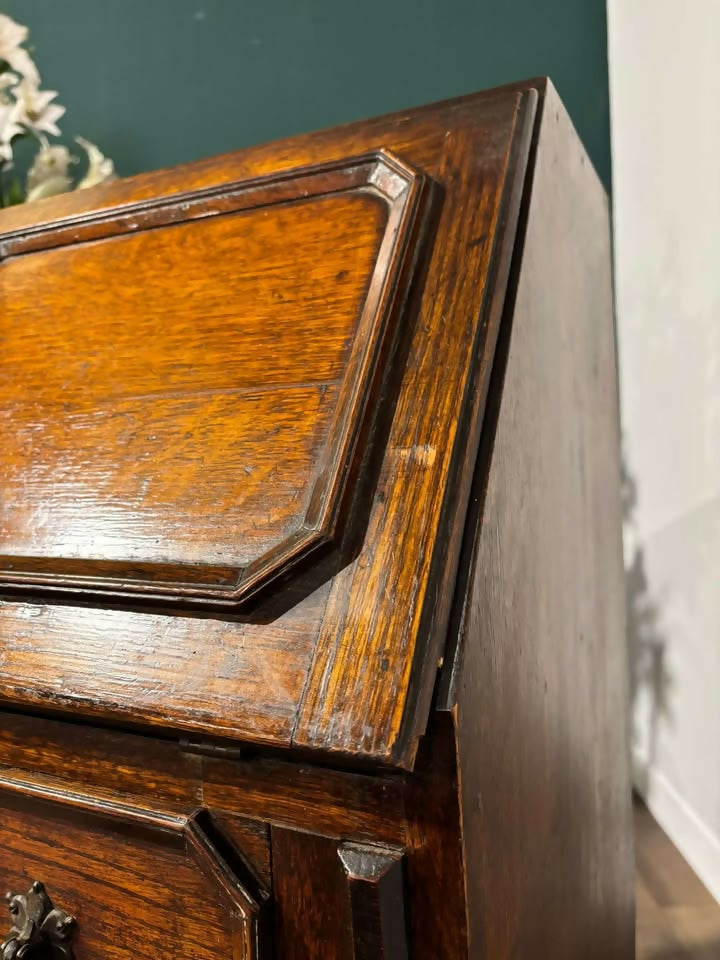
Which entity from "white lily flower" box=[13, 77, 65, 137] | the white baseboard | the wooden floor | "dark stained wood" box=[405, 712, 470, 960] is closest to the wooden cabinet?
"dark stained wood" box=[405, 712, 470, 960]

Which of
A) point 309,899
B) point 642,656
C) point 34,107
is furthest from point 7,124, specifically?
point 642,656

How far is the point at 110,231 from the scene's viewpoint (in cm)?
71

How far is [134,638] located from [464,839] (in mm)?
224

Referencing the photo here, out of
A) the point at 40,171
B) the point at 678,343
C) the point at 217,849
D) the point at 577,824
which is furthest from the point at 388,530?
the point at 40,171

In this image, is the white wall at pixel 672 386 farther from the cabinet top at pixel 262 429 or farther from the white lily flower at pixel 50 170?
the white lily flower at pixel 50 170

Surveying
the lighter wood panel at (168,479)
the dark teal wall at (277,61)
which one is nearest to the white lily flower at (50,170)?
the dark teal wall at (277,61)

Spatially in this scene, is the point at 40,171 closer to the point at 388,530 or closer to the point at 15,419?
the point at 15,419

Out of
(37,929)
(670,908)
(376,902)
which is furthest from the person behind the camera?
(670,908)

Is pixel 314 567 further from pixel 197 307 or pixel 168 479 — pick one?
pixel 197 307

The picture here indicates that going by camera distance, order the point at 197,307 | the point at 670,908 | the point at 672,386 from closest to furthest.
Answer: the point at 197,307 → the point at 670,908 → the point at 672,386

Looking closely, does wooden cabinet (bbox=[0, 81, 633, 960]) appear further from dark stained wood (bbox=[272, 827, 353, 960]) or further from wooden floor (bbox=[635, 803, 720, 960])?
wooden floor (bbox=[635, 803, 720, 960])

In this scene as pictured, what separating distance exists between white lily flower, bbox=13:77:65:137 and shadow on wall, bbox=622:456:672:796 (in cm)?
112

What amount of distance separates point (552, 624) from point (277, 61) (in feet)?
3.94

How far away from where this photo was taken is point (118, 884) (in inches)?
18.2
